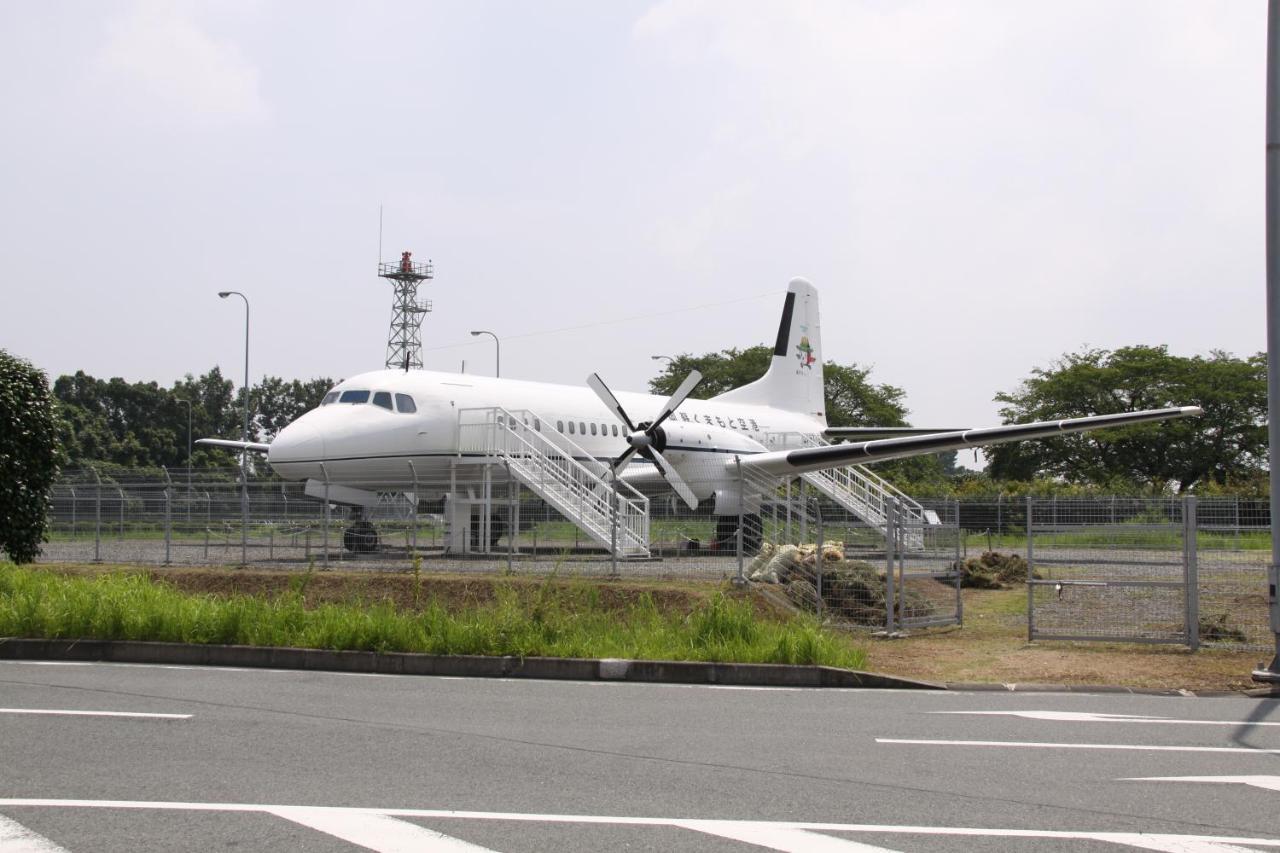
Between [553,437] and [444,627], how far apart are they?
13958 millimetres

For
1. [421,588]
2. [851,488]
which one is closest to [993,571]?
[421,588]

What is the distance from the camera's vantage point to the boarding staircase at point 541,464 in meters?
21.4

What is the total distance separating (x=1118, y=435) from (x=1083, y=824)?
5941 centimetres

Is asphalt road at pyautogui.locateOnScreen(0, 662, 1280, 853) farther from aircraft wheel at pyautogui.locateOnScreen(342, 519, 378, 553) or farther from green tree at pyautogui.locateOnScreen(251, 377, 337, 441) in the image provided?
green tree at pyautogui.locateOnScreen(251, 377, 337, 441)

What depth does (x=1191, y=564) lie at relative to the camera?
12.7 m

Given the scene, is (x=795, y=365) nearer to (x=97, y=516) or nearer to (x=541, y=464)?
(x=541, y=464)

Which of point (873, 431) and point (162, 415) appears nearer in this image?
point (873, 431)

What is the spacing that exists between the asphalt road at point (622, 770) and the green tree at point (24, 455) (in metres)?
7.43

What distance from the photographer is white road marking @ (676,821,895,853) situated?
5.14 metres

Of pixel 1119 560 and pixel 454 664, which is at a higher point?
pixel 1119 560

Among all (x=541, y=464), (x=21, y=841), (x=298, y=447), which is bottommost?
(x=21, y=841)

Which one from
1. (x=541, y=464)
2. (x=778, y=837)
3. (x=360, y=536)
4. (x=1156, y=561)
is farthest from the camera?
(x=541, y=464)

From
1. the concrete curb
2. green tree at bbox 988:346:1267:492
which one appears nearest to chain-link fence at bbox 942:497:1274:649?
the concrete curb

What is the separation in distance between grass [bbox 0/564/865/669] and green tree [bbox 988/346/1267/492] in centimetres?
4952
